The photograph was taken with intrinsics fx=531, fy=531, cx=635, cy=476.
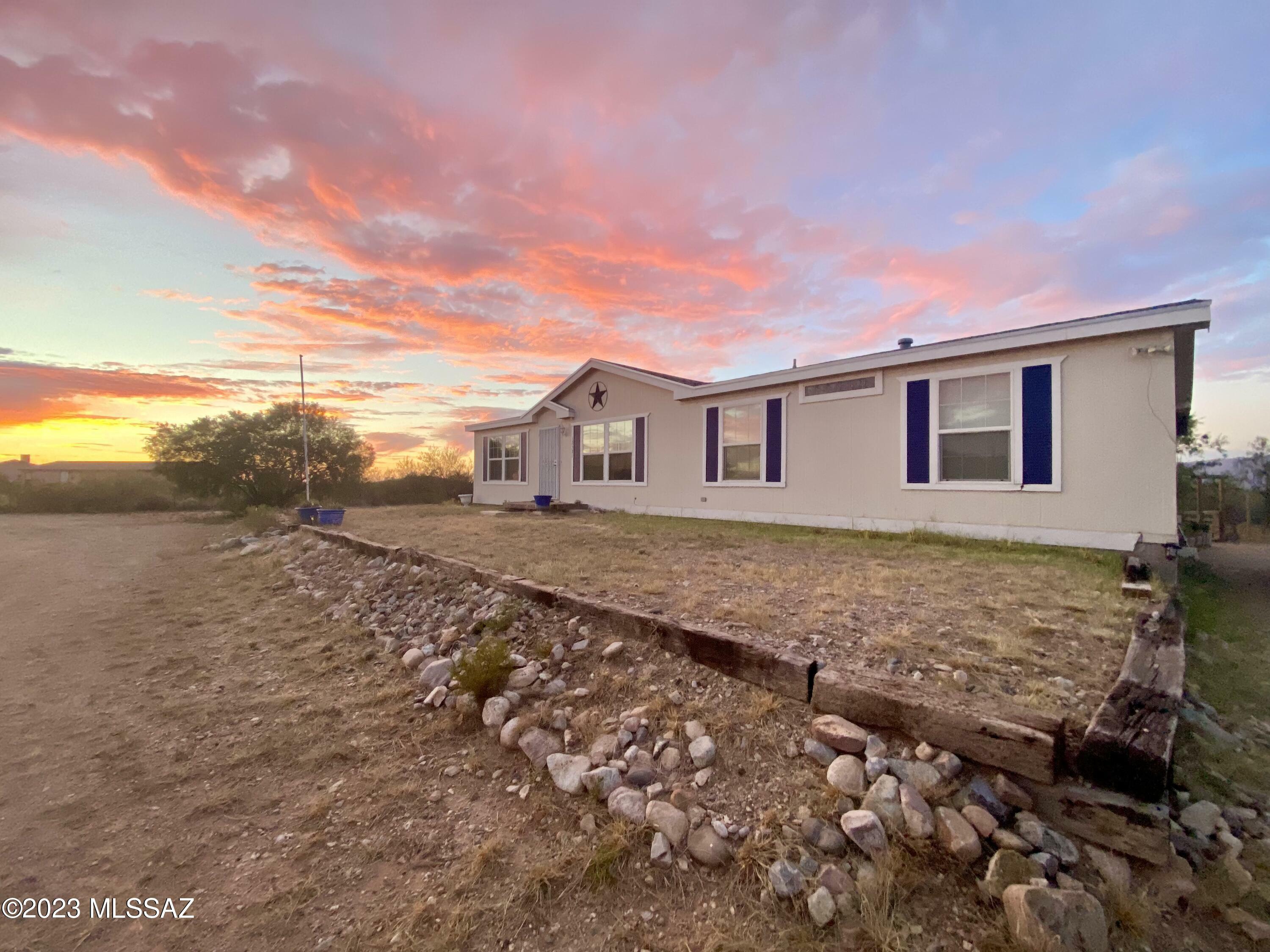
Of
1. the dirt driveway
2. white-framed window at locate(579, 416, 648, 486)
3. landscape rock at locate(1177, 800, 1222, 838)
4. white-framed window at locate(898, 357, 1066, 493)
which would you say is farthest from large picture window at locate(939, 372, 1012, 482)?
the dirt driveway

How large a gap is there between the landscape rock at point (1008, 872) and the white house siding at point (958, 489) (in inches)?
233

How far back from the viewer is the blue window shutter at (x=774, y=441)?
344 inches

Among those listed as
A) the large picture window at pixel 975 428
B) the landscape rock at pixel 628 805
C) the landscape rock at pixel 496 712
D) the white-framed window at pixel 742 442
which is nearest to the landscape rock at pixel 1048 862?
the landscape rock at pixel 628 805

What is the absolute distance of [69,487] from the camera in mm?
18484

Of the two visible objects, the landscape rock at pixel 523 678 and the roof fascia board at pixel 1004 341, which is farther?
the roof fascia board at pixel 1004 341

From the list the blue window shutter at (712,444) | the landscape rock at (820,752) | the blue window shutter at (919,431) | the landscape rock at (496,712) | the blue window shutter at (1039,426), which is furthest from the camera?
the blue window shutter at (712,444)

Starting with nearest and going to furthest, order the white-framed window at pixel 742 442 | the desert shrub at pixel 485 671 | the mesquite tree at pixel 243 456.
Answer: the desert shrub at pixel 485 671 → the white-framed window at pixel 742 442 → the mesquite tree at pixel 243 456

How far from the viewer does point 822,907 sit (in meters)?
1.43

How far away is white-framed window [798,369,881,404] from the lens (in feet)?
24.9

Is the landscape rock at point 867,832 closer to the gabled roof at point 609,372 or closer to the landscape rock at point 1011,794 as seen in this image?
the landscape rock at point 1011,794

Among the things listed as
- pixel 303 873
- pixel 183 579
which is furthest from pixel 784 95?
pixel 183 579

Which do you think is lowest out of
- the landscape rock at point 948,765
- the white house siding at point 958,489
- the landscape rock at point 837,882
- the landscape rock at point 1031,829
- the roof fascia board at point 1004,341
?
the landscape rock at point 837,882

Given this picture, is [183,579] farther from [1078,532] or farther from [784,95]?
[1078,532]

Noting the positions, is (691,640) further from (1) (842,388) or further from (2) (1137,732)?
(1) (842,388)
